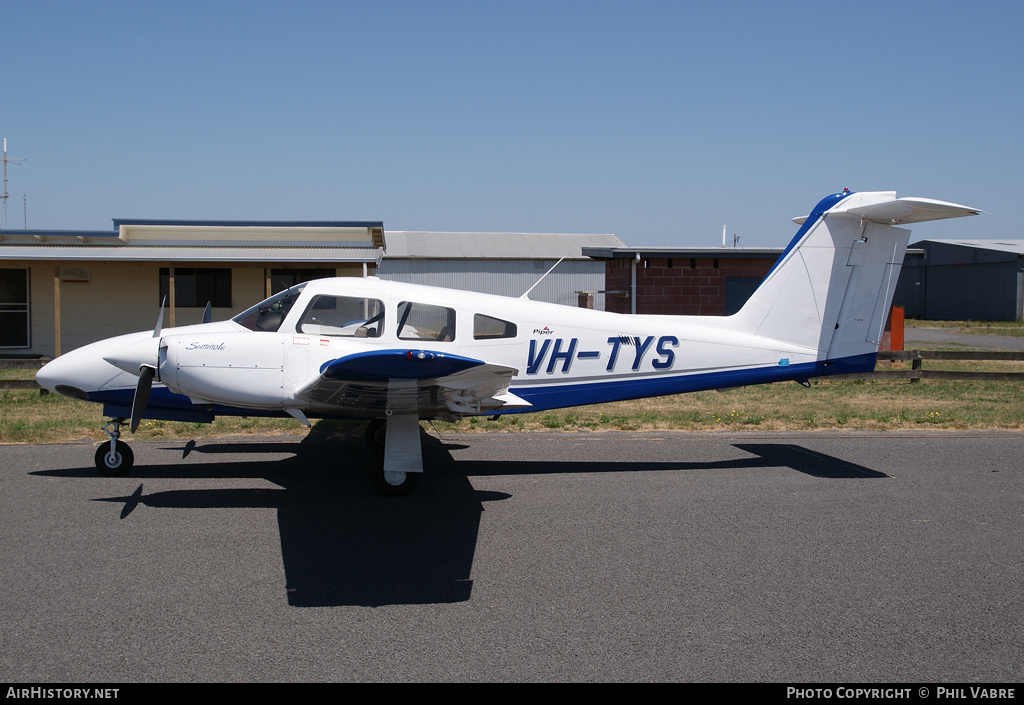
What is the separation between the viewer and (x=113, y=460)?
7254 mm

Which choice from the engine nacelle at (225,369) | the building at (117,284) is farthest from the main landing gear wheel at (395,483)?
the building at (117,284)

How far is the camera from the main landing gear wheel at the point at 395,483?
6.64 metres

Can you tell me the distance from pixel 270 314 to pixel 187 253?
450 inches

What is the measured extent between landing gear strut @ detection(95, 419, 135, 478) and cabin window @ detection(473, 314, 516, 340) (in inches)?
146

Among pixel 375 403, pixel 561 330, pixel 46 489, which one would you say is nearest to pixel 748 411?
pixel 561 330

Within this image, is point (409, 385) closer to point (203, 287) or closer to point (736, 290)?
point (203, 287)

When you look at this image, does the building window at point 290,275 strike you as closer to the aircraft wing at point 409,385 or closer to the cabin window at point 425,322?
the cabin window at point 425,322

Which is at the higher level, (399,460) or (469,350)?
(469,350)

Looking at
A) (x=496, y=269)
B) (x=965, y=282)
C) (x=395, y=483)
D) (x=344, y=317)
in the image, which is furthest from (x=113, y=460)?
(x=965, y=282)

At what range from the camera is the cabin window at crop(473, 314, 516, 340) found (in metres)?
7.37

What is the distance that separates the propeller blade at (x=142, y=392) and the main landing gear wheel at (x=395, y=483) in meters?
2.12

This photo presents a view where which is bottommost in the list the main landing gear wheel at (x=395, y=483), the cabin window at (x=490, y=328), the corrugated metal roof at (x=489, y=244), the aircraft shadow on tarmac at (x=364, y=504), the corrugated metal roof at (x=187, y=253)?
the aircraft shadow on tarmac at (x=364, y=504)

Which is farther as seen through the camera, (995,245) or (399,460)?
(995,245)

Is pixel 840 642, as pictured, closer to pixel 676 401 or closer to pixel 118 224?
pixel 676 401
